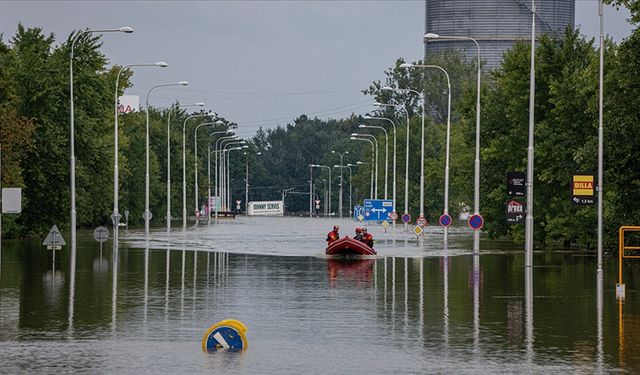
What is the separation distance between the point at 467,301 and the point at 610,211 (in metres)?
20.6

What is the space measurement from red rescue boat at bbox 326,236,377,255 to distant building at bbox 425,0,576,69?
132 m

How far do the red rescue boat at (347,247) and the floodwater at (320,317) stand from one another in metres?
4.72

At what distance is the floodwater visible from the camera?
60.1 ft

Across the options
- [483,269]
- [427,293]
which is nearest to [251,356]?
[427,293]

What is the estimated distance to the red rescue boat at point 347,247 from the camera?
2078 inches

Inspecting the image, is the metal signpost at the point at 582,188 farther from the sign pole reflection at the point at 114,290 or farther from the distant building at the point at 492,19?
the distant building at the point at 492,19

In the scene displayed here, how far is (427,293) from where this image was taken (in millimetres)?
32312

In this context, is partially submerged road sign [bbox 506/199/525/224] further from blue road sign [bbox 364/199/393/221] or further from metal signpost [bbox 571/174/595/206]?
blue road sign [bbox 364/199/393/221]

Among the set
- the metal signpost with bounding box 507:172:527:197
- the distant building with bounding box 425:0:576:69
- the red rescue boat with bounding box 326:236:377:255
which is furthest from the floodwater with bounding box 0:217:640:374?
the distant building with bounding box 425:0:576:69

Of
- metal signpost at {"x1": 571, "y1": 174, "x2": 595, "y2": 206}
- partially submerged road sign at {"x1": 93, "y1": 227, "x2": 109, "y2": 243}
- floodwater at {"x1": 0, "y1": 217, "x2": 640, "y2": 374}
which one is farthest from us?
partially submerged road sign at {"x1": 93, "y1": 227, "x2": 109, "y2": 243}

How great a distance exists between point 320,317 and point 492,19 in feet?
539

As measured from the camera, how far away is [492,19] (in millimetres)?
186250

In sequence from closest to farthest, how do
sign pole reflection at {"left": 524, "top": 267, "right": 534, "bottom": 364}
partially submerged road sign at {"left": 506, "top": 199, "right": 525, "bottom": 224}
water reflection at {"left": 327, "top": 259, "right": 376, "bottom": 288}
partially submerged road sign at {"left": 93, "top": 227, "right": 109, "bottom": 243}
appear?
sign pole reflection at {"left": 524, "top": 267, "right": 534, "bottom": 364}
water reflection at {"left": 327, "top": 259, "right": 376, "bottom": 288}
partially submerged road sign at {"left": 506, "top": 199, "right": 525, "bottom": 224}
partially submerged road sign at {"left": 93, "top": 227, "right": 109, "bottom": 243}

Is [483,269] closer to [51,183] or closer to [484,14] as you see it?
[51,183]
